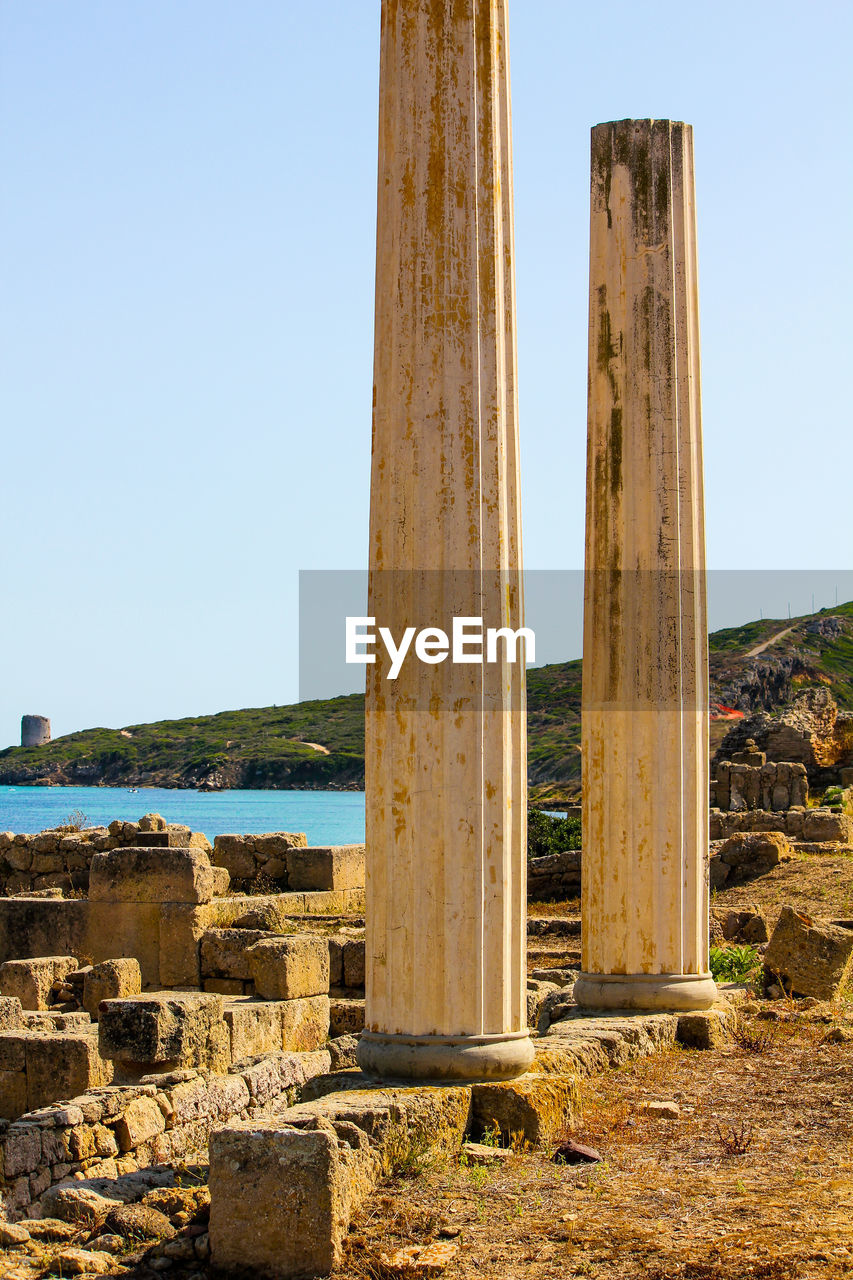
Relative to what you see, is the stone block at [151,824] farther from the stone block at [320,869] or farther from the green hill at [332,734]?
the green hill at [332,734]

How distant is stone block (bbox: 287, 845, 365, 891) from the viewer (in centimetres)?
1886

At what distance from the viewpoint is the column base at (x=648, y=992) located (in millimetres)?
9320

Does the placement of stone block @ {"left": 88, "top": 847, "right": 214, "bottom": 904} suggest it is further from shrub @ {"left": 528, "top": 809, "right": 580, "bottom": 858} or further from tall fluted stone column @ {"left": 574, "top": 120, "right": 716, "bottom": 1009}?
shrub @ {"left": 528, "top": 809, "right": 580, "bottom": 858}

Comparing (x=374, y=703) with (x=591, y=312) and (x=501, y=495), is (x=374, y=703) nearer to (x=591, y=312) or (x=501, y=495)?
(x=501, y=495)

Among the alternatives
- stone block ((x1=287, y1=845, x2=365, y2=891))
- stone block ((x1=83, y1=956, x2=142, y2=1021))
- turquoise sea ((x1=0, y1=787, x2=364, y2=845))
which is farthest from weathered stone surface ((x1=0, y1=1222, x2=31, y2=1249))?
turquoise sea ((x1=0, y1=787, x2=364, y2=845))

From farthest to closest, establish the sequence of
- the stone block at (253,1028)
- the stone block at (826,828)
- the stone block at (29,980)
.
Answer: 1. the stone block at (826,828)
2. the stone block at (29,980)
3. the stone block at (253,1028)

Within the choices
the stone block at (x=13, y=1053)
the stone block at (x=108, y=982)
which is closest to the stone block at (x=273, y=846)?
the stone block at (x=108, y=982)

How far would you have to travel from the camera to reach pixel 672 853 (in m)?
9.41

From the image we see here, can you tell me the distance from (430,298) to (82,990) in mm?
8660

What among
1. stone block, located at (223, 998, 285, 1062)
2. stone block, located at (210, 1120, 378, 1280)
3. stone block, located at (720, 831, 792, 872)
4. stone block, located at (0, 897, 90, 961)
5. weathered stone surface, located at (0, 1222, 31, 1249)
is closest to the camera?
stone block, located at (210, 1120, 378, 1280)

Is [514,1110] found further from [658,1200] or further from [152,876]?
[152,876]

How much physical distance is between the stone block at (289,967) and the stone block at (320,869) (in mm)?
7125

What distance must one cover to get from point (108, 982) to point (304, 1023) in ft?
5.85

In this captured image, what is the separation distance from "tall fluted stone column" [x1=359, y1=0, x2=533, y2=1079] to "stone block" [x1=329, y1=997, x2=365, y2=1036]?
5.03 metres
